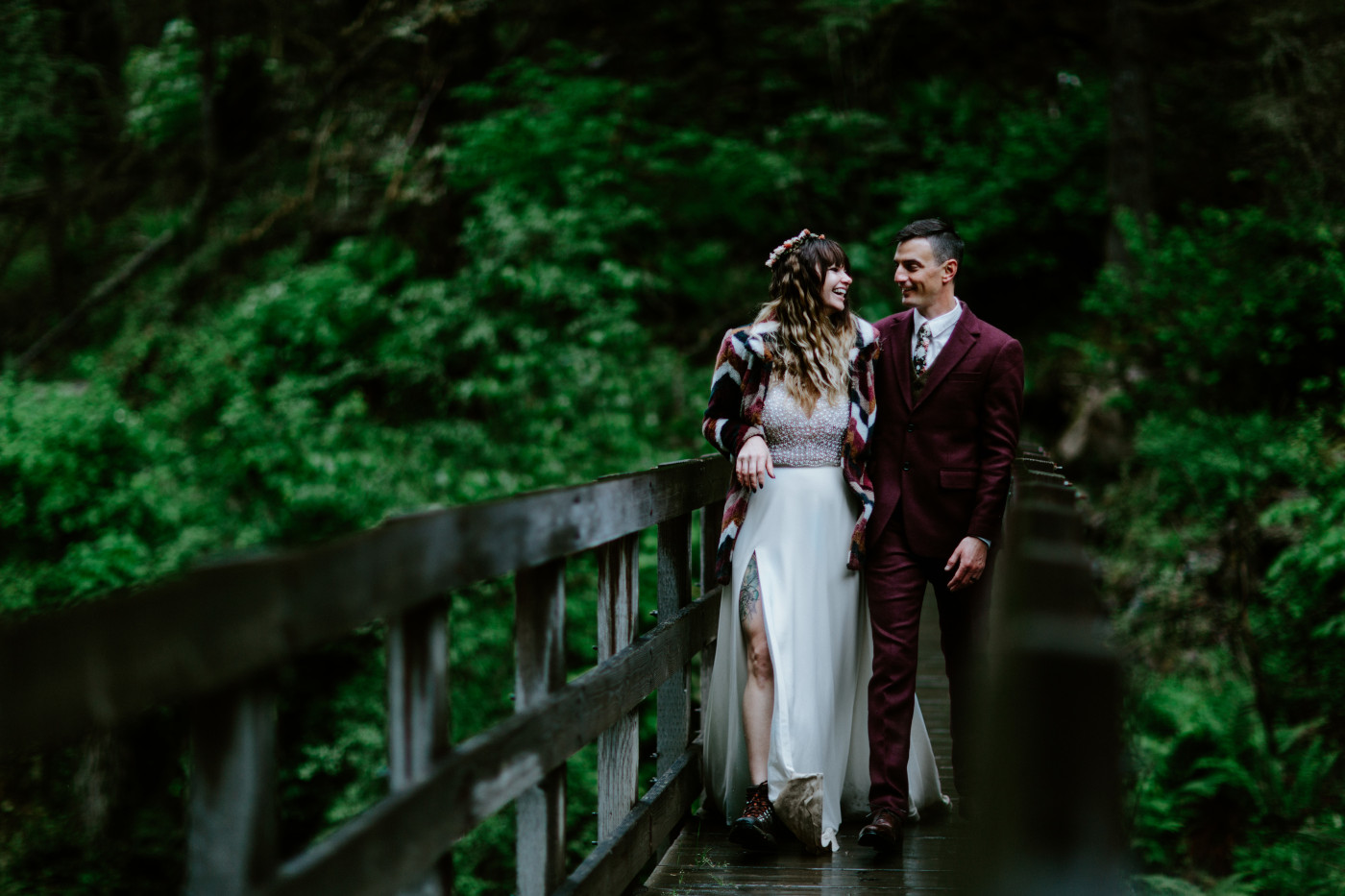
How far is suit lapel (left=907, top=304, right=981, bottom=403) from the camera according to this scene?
397 centimetres

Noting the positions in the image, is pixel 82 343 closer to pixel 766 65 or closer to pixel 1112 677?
pixel 766 65

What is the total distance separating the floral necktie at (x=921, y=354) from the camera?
13.2ft

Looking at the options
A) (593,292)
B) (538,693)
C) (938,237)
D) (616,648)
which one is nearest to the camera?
(538,693)

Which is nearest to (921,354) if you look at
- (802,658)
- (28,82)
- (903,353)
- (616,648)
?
(903,353)

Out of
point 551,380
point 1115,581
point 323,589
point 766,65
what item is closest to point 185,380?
point 551,380

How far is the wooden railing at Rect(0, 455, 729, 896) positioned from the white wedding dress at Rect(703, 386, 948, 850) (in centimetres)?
43

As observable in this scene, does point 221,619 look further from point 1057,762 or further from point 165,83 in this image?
point 165,83

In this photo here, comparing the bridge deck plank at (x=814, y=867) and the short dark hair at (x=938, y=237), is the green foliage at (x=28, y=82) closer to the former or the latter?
the short dark hair at (x=938, y=237)

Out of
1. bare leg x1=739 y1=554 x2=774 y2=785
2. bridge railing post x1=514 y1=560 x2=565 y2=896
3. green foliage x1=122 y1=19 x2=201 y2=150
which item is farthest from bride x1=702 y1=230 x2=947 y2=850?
green foliage x1=122 y1=19 x2=201 y2=150

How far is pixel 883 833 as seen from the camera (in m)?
3.85

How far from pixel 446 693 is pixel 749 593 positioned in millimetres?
1983

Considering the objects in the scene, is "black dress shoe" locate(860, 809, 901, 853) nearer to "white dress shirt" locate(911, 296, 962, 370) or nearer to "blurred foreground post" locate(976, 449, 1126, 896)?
"white dress shirt" locate(911, 296, 962, 370)

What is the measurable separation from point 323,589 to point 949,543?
2679 mm

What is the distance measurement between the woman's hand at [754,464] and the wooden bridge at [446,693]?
1.45ft
